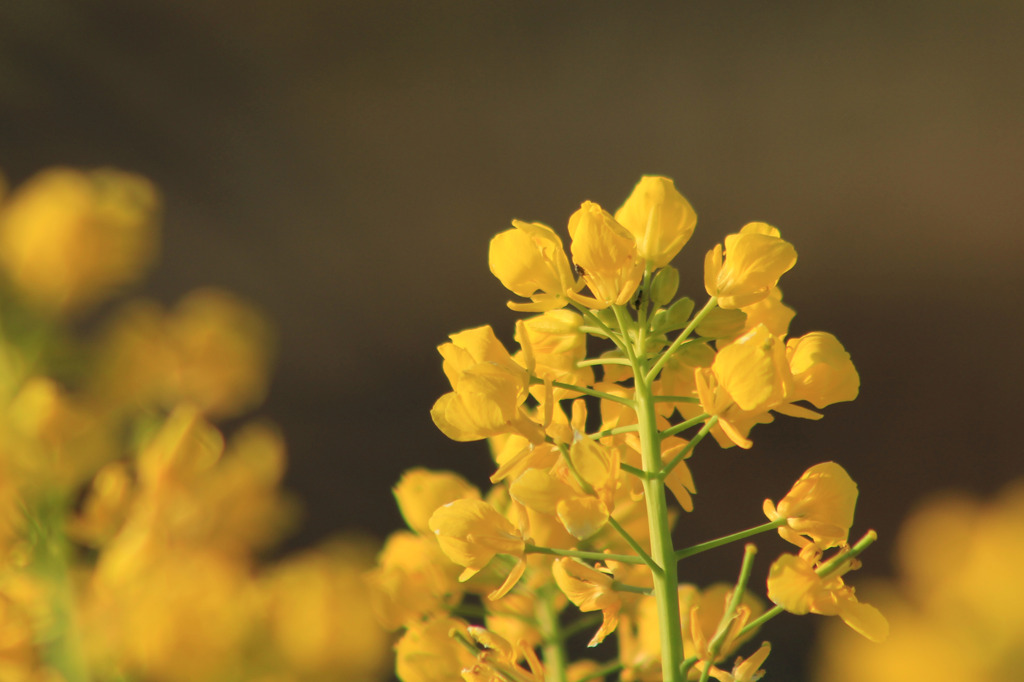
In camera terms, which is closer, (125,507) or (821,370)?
(821,370)

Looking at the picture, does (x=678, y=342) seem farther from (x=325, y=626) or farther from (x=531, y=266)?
(x=325, y=626)

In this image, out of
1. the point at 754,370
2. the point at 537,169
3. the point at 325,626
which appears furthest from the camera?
the point at 537,169

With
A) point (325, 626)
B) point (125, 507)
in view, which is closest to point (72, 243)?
point (125, 507)

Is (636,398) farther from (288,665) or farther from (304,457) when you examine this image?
(304,457)

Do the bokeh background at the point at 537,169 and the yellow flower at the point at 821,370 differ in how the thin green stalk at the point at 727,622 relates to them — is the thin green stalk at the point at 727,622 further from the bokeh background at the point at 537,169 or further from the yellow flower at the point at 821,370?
the bokeh background at the point at 537,169

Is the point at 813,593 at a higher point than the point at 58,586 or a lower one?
higher

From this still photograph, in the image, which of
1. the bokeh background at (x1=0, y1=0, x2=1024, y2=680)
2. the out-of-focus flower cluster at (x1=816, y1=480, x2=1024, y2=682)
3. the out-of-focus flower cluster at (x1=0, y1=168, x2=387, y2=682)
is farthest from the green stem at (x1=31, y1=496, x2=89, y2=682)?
the bokeh background at (x1=0, y1=0, x2=1024, y2=680)

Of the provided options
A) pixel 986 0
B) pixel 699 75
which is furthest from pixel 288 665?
pixel 986 0

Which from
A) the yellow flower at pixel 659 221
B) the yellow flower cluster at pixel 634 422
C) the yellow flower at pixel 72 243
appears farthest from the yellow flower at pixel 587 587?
the yellow flower at pixel 72 243
